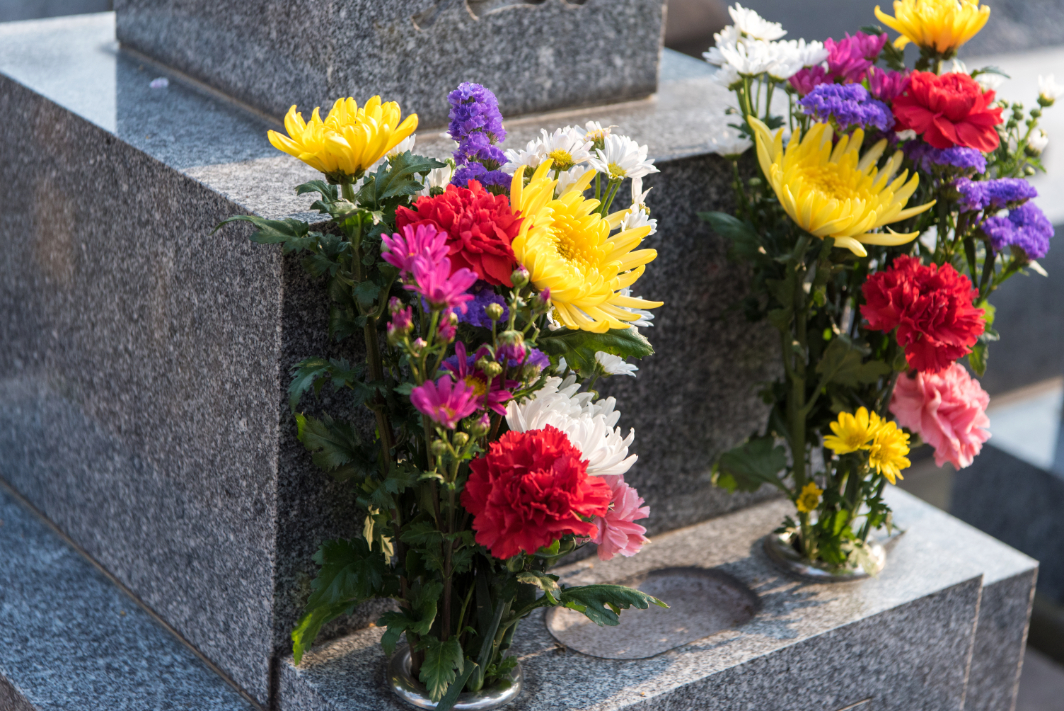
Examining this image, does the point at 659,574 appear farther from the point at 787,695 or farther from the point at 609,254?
the point at 609,254

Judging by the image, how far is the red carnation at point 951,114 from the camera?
5.40 ft

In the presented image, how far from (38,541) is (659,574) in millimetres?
1133

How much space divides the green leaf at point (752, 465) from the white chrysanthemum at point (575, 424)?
0.63 m

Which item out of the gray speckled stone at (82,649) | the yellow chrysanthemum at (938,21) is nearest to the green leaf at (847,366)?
the yellow chrysanthemum at (938,21)

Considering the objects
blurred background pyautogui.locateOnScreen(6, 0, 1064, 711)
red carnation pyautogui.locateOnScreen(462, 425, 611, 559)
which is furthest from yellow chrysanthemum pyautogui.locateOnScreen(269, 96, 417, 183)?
blurred background pyautogui.locateOnScreen(6, 0, 1064, 711)

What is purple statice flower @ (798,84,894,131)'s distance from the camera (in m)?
1.64

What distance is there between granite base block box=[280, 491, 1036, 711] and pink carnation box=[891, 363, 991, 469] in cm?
29

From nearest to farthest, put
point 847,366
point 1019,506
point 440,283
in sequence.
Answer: point 440,283 → point 847,366 → point 1019,506

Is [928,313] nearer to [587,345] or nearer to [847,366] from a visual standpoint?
[847,366]

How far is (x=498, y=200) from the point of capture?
1302 millimetres

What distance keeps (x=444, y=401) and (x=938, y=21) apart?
3.45ft

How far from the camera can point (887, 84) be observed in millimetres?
1715

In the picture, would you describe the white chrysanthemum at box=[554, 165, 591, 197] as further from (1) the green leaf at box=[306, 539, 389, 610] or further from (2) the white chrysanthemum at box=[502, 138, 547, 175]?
(1) the green leaf at box=[306, 539, 389, 610]

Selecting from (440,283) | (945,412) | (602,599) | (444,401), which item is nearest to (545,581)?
(602,599)
